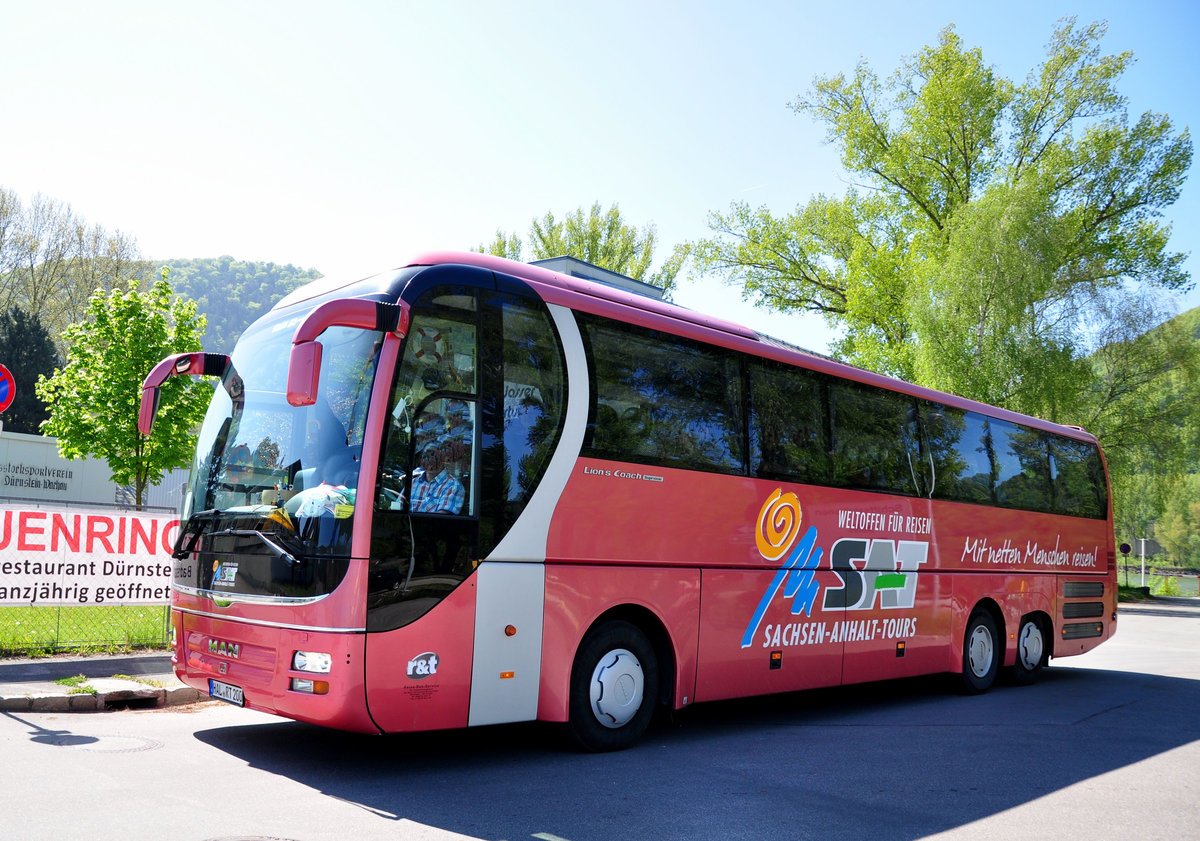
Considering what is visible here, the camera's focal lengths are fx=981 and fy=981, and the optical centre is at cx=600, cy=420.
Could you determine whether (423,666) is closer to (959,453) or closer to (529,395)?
(529,395)

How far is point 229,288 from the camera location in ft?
358

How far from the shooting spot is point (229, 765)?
6.79m

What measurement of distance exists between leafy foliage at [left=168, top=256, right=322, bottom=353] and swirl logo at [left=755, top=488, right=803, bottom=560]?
91.6 m

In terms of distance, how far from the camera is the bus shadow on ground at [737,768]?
582 cm

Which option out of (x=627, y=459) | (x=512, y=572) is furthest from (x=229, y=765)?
(x=627, y=459)

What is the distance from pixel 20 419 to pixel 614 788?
47553mm

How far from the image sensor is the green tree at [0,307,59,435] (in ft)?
147

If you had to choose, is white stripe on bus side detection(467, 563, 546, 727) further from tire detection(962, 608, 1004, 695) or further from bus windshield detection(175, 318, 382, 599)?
tire detection(962, 608, 1004, 695)

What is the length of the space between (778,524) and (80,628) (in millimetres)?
8480

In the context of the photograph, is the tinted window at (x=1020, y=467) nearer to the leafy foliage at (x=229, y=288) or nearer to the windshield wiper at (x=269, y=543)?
the windshield wiper at (x=269, y=543)

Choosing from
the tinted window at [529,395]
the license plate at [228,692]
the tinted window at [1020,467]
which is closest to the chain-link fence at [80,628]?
the license plate at [228,692]

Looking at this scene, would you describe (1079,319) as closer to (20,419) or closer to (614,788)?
(614,788)

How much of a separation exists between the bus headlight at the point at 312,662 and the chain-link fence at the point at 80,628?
6.63m

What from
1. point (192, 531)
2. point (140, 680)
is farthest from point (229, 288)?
point (192, 531)
